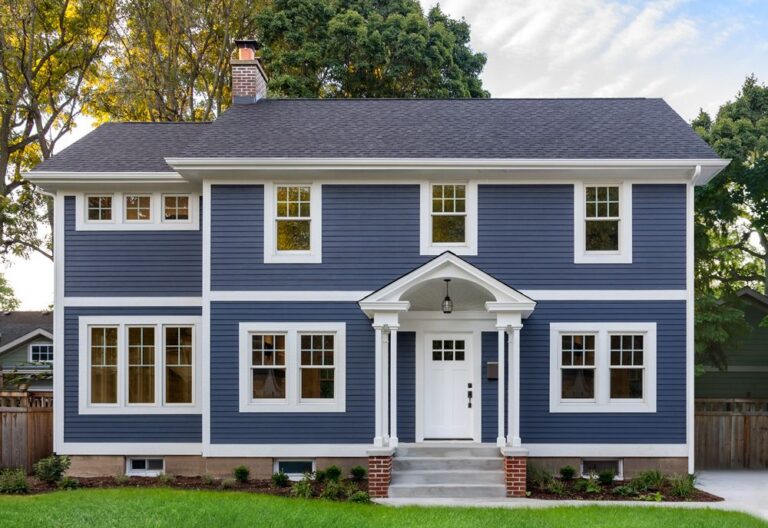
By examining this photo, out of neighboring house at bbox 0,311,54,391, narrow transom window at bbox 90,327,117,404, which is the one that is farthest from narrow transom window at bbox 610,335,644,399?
neighboring house at bbox 0,311,54,391

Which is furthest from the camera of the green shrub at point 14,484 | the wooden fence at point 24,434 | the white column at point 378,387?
the wooden fence at point 24,434

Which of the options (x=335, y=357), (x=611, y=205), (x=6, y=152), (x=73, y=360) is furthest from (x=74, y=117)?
(x=611, y=205)

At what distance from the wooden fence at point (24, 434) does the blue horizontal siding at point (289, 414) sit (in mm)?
4069

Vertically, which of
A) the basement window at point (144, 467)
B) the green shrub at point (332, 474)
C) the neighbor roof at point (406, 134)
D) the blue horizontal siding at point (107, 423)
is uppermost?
the neighbor roof at point (406, 134)

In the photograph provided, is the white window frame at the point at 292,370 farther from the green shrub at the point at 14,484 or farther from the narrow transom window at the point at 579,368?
the narrow transom window at the point at 579,368

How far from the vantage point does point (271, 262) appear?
1373 centimetres

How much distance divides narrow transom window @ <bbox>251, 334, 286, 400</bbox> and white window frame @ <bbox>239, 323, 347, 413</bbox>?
3.6 inches

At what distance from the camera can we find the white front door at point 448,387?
13906mm

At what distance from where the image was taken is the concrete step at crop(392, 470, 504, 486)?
41.7 feet

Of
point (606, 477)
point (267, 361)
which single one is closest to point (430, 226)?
point (267, 361)

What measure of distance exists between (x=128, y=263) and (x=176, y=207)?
1.44m

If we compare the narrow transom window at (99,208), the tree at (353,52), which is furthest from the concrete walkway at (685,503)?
the tree at (353,52)

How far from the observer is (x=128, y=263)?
567 inches

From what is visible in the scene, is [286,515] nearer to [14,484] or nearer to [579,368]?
[14,484]
